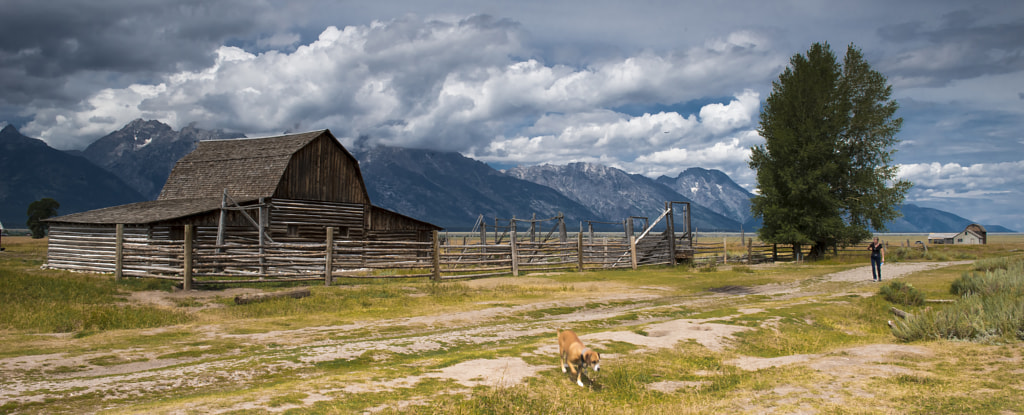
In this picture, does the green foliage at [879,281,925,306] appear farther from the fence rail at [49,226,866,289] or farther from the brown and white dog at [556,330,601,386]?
the fence rail at [49,226,866,289]

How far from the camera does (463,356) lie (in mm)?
8492

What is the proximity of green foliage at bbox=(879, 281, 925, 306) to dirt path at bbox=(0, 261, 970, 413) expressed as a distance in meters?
7.13

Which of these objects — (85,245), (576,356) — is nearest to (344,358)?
(576,356)

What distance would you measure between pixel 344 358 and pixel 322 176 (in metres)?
Answer: 27.1

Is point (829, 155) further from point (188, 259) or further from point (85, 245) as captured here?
point (85, 245)

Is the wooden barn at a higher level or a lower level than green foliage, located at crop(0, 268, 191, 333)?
higher

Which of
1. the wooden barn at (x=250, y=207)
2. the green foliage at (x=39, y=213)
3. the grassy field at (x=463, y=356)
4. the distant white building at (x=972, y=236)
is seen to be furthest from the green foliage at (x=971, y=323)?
the green foliage at (x=39, y=213)

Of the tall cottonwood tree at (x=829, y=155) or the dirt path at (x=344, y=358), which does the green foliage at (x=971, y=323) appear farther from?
the tall cottonwood tree at (x=829, y=155)

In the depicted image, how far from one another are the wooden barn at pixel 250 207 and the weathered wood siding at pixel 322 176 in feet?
0.18

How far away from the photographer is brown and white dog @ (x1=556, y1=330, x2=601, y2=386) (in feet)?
22.5

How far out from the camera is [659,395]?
6.81 m

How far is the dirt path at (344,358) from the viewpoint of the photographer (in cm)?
678

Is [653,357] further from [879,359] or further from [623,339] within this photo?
[879,359]

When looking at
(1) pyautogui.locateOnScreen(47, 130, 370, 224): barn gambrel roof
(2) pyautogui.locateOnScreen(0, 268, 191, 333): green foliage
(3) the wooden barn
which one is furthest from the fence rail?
(2) pyautogui.locateOnScreen(0, 268, 191, 333): green foliage
